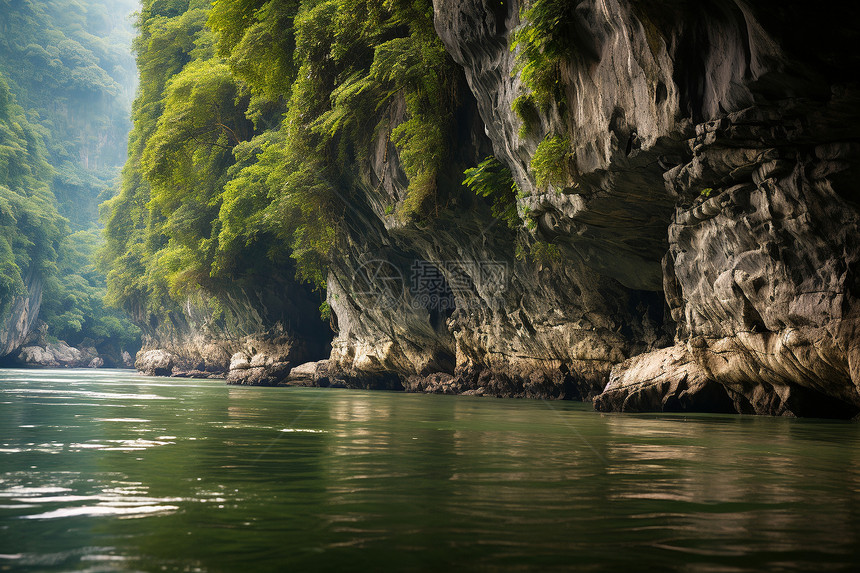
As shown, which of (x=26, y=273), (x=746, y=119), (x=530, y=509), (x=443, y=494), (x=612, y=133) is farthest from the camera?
(x=26, y=273)

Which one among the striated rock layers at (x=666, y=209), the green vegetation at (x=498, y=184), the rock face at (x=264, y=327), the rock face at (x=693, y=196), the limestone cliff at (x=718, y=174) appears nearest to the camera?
the limestone cliff at (x=718, y=174)

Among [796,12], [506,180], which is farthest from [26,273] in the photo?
[796,12]

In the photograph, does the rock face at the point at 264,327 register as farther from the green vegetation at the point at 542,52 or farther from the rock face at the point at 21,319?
the green vegetation at the point at 542,52

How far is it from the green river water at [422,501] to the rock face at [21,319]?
45.0 m

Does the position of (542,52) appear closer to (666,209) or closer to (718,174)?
(718,174)

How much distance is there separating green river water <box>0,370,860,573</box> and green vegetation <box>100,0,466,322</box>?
8.48m

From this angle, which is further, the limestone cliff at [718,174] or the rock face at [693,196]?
the rock face at [693,196]

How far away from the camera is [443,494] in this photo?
12.6 ft

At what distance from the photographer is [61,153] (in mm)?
79250

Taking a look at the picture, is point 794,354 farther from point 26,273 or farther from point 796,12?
point 26,273

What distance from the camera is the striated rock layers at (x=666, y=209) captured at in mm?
6973

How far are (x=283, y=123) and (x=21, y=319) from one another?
37.6 meters

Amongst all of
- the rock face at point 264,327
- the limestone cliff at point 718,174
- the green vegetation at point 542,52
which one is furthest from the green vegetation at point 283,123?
the green vegetation at point 542,52

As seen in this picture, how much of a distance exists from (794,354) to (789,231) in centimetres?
143
